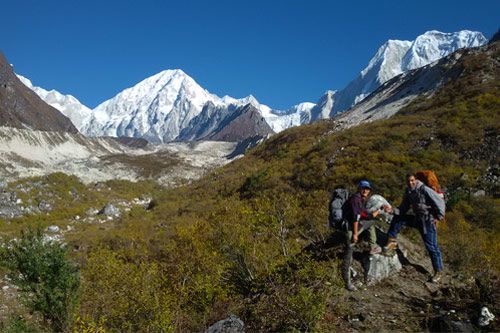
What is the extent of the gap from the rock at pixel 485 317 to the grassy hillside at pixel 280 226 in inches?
15.8

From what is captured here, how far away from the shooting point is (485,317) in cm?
613

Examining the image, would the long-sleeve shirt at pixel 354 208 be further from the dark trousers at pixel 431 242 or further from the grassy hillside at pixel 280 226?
the dark trousers at pixel 431 242

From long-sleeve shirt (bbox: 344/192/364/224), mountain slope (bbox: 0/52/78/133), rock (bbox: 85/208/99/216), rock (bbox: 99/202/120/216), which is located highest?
mountain slope (bbox: 0/52/78/133)

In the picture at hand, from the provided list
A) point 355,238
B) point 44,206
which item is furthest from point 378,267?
point 44,206

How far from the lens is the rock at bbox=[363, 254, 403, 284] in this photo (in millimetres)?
8156

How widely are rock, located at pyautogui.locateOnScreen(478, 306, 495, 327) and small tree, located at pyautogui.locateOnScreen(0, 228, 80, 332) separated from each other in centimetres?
870

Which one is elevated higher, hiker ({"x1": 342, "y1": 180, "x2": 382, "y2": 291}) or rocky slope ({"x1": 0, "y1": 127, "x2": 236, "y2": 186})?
rocky slope ({"x1": 0, "y1": 127, "x2": 236, "y2": 186})

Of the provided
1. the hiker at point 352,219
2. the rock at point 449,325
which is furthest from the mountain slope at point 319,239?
the hiker at point 352,219

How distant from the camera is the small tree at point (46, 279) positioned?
9.70m

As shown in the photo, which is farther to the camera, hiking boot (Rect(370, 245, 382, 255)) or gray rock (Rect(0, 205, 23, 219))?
gray rock (Rect(0, 205, 23, 219))

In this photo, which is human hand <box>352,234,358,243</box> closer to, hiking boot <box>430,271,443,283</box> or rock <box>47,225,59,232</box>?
hiking boot <box>430,271,443,283</box>

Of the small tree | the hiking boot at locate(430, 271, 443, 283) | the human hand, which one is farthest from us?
the small tree

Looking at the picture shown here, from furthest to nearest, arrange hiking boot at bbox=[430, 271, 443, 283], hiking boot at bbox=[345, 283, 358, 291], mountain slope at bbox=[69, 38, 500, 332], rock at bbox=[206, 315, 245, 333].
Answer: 1. hiking boot at bbox=[430, 271, 443, 283]
2. hiking boot at bbox=[345, 283, 358, 291]
3. mountain slope at bbox=[69, 38, 500, 332]
4. rock at bbox=[206, 315, 245, 333]

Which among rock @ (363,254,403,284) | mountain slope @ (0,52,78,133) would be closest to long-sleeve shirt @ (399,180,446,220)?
rock @ (363,254,403,284)
